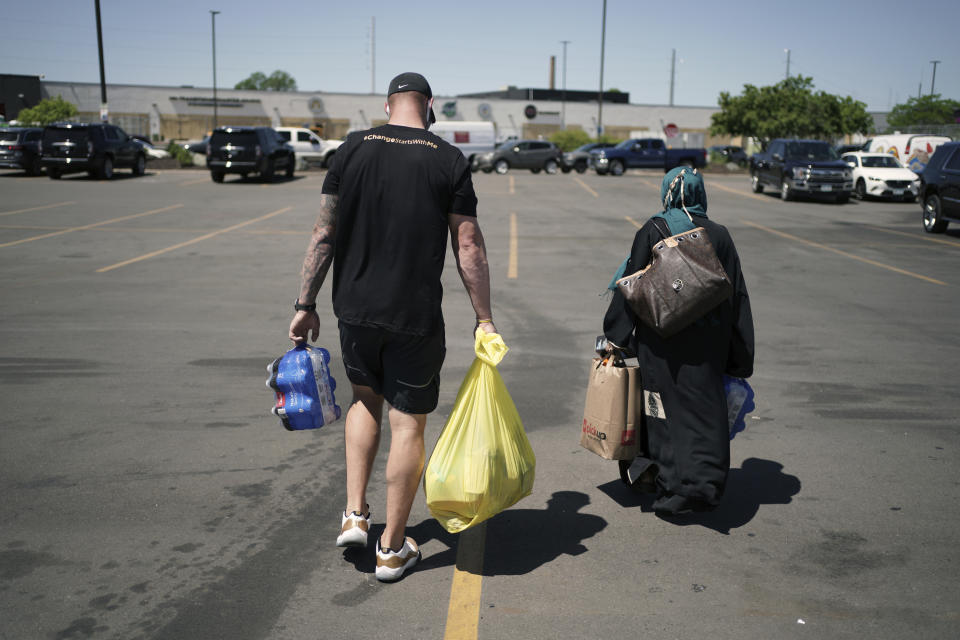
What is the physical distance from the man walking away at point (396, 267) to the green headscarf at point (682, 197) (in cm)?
107

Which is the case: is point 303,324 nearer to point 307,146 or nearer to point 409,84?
point 409,84

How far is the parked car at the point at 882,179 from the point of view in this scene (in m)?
25.2

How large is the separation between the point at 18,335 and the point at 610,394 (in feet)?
19.3

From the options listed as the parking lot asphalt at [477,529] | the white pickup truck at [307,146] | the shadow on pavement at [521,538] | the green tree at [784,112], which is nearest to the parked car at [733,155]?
the green tree at [784,112]

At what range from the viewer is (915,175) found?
25.5 metres

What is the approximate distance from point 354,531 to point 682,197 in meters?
2.12

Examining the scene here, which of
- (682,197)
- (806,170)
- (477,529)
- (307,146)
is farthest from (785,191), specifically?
(477,529)

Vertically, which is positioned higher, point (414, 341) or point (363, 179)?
point (363, 179)

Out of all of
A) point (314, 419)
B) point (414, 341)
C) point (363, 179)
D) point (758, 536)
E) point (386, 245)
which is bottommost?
point (758, 536)

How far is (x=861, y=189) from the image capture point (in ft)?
85.5

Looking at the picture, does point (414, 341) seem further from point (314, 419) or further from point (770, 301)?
point (770, 301)

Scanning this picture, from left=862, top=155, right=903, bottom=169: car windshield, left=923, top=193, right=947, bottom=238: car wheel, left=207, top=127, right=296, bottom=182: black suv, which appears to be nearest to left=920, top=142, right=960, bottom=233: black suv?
left=923, top=193, right=947, bottom=238: car wheel

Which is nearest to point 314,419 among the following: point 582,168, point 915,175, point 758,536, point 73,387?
point 758,536

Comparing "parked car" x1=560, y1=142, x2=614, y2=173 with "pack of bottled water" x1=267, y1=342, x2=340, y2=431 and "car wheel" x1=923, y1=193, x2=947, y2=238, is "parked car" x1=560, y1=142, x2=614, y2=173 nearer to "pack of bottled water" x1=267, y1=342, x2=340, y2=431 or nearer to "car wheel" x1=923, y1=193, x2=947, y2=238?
"car wheel" x1=923, y1=193, x2=947, y2=238
